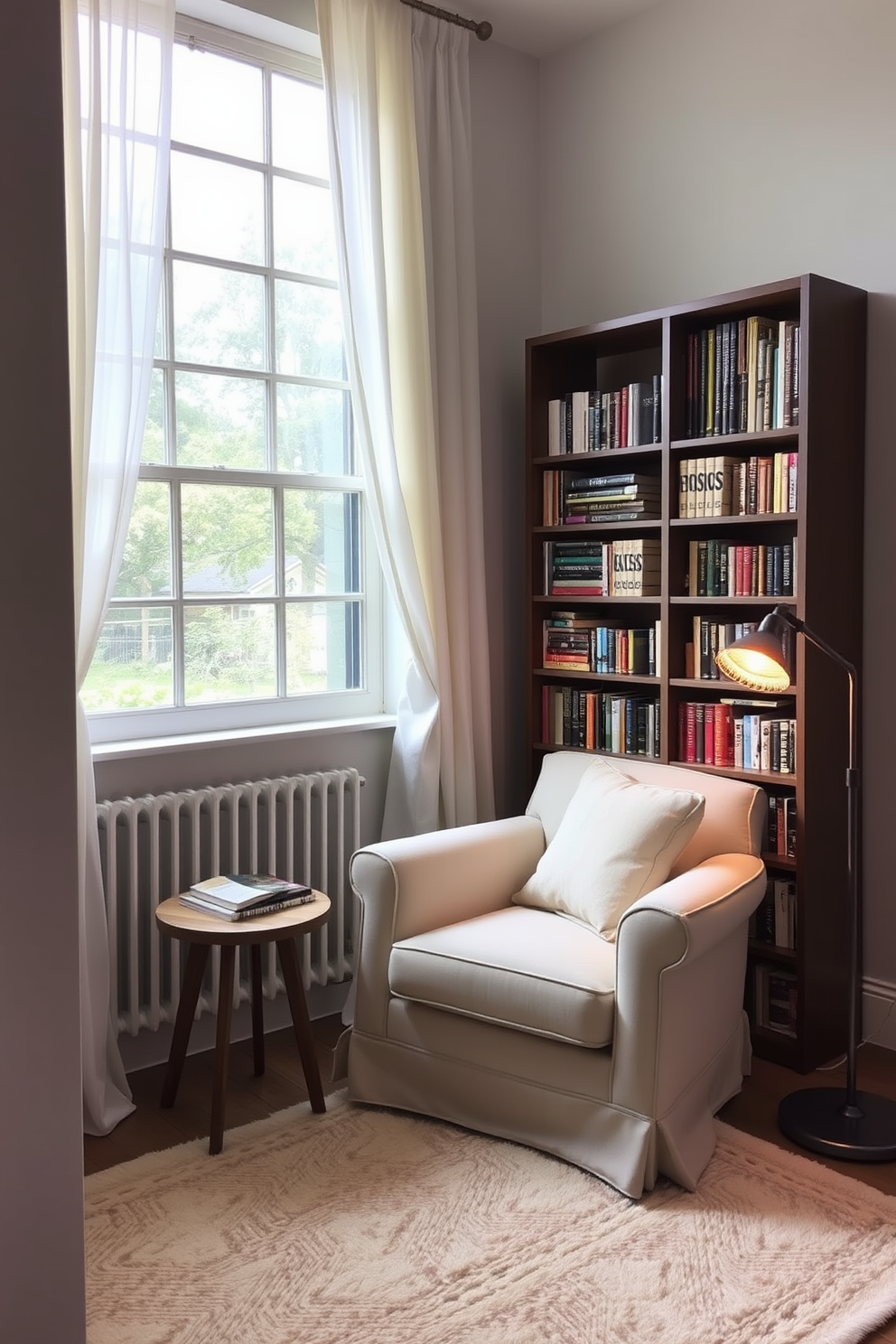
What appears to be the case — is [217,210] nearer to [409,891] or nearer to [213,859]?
[213,859]

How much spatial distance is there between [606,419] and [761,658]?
1108 millimetres

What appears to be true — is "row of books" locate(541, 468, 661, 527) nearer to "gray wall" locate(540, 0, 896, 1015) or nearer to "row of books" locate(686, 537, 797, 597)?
"row of books" locate(686, 537, 797, 597)

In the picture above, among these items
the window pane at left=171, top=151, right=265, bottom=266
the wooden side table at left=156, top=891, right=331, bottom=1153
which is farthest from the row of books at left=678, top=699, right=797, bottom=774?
the window pane at left=171, top=151, right=265, bottom=266

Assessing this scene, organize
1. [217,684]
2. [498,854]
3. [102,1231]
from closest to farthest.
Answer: [102,1231] → [498,854] → [217,684]

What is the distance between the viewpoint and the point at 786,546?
3.09 metres

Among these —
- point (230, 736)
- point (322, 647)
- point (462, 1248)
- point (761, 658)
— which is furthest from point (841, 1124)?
point (322, 647)

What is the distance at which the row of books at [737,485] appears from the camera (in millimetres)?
2973

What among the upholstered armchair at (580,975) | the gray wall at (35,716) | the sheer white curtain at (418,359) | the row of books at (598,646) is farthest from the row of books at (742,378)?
the gray wall at (35,716)

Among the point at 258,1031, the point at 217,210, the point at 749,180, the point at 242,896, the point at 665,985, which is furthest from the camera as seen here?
the point at 749,180

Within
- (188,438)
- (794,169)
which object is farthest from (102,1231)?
(794,169)

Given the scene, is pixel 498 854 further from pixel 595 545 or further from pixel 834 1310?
pixel 834 1310

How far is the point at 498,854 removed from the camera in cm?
301

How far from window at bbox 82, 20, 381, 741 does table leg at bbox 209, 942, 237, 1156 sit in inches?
30.0

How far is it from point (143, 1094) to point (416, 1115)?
0.71 m
